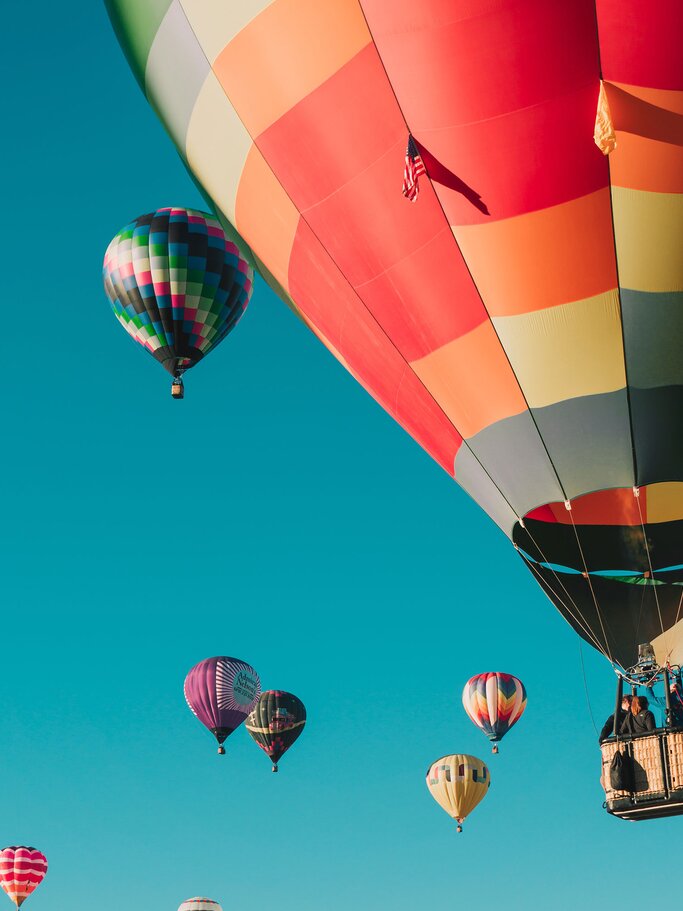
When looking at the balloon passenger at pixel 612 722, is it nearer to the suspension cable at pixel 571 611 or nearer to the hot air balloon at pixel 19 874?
the suspension cable at pixel 571 611

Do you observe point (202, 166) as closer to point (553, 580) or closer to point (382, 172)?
point (382, 172)

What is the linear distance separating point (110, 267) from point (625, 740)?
1069 cm

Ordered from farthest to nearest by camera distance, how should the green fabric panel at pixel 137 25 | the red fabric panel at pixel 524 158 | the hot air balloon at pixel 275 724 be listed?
1. the hot air balloon at pixel 275 724
2. the green fabric panel at pixel 137 25
3. the red fabric panel at pixel 524 158

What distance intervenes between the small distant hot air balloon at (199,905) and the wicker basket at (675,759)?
17413 millimetres

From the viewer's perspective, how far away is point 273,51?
10.5m

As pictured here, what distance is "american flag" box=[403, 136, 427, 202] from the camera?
1023 centimetres

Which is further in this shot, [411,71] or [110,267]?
[110,267]

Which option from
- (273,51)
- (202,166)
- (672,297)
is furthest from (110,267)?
(672,297)

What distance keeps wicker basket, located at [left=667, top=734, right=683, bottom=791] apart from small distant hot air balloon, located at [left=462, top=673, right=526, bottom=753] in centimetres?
1523

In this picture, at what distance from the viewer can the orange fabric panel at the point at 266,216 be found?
11.2 m

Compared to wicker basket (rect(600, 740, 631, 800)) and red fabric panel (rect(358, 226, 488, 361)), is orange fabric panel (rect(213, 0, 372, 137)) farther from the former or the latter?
wicker basket (rect(600, 740, 631, 800))

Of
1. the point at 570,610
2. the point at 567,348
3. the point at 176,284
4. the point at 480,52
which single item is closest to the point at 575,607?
the point at 570,610

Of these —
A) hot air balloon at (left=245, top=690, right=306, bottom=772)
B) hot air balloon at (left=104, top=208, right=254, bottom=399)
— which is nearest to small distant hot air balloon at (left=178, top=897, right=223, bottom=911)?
hot air balloon at (left=245, top=690, right=306, bottom=772)

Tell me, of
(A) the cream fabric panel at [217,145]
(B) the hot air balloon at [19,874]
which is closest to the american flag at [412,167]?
(A) the cream fabric panel at [217,145]
